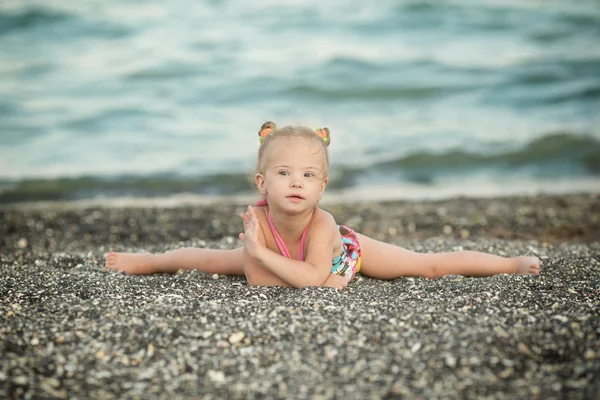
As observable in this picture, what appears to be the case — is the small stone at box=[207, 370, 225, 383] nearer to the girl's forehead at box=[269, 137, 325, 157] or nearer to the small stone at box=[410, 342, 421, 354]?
the small stone at box=[410, 342, 421, 354]

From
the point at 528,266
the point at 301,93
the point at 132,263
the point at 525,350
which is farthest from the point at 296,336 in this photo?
the point at 301,93

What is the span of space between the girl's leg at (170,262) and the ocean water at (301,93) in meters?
5.40

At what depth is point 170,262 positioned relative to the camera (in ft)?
18.4

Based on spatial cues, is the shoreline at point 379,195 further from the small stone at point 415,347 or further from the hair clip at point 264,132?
the small stone at point 415,347

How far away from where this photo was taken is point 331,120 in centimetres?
1459

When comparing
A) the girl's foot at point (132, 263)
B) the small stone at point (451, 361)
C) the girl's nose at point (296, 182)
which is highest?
the girl's nose at point (296, 182)

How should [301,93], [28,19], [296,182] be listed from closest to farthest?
[296,182] → [301,93] → [28,19]

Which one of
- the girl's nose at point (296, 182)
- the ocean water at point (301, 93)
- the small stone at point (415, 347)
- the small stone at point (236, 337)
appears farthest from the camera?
the ocean water at point (301, 93)

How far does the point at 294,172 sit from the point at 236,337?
131 cm

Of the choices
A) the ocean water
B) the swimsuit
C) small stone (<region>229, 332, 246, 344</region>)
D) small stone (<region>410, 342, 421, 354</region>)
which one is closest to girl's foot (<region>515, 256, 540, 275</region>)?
the swimsuit

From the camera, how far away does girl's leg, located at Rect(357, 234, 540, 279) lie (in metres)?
5.44

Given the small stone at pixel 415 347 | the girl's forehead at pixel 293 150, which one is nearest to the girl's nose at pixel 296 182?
the girl's forehead at pixel 293 150

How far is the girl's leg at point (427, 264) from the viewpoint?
5.44m

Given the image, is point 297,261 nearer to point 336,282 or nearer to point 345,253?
point 336,282
